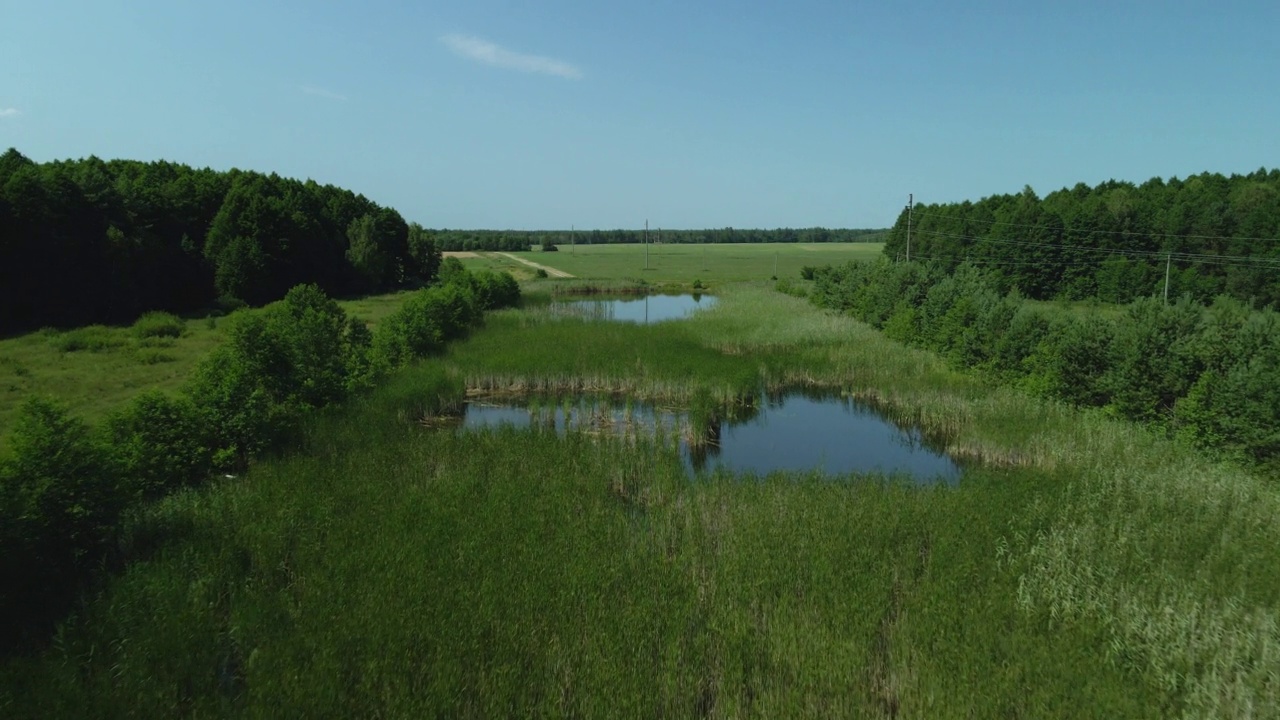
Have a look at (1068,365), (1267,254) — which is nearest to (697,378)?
(1068,365)

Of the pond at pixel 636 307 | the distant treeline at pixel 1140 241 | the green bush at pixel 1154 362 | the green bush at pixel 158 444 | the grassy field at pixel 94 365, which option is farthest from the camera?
the distant treeline at pixel 1140 241

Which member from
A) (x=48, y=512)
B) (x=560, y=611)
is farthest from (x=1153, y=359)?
(x=48, y=512)

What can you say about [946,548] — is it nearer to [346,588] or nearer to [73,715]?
[346,588]

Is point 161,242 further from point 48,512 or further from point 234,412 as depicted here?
point 48,512

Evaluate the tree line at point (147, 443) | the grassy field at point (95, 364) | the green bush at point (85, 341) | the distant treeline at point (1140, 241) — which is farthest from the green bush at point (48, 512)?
the distant treeline at point (1140, 241)

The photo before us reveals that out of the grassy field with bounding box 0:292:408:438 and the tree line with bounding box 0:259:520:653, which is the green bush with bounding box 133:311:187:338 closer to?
the grassy field with bounding box 0:292:408:438

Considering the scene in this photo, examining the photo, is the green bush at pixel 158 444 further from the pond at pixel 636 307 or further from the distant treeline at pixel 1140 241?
the distant treeline at pixel 1140 241
